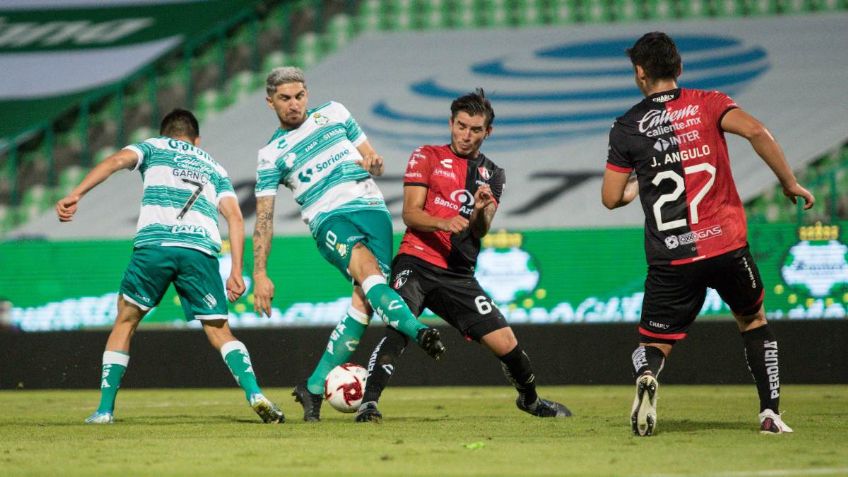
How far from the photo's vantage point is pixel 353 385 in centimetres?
711

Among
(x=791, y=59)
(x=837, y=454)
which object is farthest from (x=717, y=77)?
(x=837, y=454)

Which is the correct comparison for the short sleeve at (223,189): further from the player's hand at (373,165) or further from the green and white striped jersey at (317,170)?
the player's hand at (373,165)

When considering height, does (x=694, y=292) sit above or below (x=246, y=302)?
above

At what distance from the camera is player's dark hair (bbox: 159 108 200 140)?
742 centimetres

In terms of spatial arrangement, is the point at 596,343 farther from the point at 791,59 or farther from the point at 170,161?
the point at 791,59

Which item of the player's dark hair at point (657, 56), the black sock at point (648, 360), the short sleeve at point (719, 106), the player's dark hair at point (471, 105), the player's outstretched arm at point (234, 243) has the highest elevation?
the player's dark hair at point (657, 56)

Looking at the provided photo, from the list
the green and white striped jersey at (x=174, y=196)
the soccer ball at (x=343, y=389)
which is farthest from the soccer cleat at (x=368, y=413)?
the green and white striped jersey at (x=174, y=196)

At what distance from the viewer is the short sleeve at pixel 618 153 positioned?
5.88 meters

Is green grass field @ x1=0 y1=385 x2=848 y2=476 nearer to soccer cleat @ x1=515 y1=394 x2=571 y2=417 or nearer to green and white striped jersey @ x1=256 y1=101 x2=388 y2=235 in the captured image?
soccer cleat @ x1=515 y1=394 x2=571 y2=417

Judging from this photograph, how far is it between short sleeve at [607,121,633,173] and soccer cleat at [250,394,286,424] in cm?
234

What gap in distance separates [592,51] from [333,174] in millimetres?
13351

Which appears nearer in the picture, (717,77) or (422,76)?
(717,77)

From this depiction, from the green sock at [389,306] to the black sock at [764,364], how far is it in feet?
5.41

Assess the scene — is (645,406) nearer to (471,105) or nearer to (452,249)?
(452,249)
